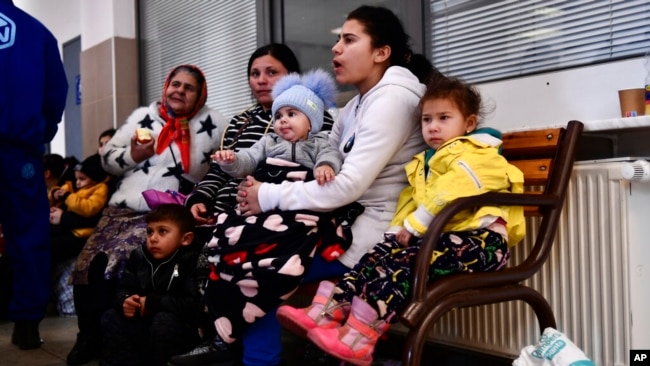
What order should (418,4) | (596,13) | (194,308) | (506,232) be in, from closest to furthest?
(506,232) < (596,13) < (194,308) < (418,4)

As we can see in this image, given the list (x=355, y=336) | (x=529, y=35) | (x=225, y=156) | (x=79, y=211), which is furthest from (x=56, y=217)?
(x=529, y=35)

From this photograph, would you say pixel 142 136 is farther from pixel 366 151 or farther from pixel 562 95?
pixel 562 95

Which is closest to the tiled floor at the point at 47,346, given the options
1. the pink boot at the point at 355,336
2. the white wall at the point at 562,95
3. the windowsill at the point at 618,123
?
the pink boot at the point at 355,336

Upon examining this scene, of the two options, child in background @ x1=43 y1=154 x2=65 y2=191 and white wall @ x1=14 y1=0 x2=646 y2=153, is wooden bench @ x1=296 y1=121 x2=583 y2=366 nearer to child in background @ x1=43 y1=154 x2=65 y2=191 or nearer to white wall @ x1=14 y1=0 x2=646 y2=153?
white wall @ x1=14 y1=0 x2=646 y2=153

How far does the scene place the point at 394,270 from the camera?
170 cm

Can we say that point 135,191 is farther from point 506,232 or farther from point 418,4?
point 506,232

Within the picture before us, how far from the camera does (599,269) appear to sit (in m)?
1.92

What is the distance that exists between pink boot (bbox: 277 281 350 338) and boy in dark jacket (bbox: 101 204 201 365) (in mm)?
775

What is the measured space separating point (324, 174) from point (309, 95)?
395mm

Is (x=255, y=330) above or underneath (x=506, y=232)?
underneath

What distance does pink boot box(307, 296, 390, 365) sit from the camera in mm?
1629

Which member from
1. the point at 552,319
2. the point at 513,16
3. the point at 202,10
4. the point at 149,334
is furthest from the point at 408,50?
the point at 202,10

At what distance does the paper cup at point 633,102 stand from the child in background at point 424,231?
37 centimetres

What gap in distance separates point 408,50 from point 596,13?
64cm
